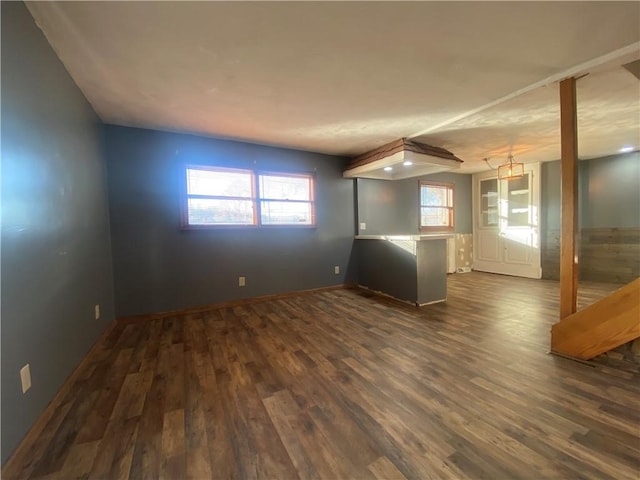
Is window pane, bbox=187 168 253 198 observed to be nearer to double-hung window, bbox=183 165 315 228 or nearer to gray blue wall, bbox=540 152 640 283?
double-hung window, bbox=183 165 315 228

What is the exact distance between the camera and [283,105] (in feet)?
8.64

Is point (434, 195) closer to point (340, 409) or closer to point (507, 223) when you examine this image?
point (507, 223)

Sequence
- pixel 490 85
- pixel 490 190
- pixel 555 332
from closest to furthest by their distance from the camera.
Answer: pixel 555 332
pixel 490 85
pixel 490 190

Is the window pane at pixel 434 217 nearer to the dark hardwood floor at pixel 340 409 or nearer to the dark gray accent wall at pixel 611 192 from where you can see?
Result: the dark gray accent wall at pixel 611 192

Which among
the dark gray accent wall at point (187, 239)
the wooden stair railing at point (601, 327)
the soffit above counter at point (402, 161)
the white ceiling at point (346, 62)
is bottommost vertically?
the wooden stair railing at point (601, 327)

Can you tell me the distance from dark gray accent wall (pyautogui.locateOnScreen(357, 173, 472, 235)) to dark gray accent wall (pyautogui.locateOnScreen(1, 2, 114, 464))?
3.86 m

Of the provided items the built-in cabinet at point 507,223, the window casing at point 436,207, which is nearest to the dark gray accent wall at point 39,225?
the window casing at point 436,207

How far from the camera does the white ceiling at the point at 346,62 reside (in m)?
1.51

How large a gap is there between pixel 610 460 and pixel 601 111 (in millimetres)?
3451

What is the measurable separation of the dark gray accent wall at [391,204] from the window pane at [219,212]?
208cm

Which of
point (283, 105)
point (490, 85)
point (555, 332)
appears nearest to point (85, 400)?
point (283, 105)

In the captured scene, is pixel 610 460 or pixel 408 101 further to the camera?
pixel 408 101

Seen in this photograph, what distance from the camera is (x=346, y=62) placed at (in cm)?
196

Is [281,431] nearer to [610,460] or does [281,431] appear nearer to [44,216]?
[610,460]
